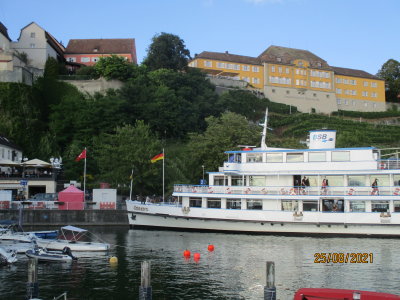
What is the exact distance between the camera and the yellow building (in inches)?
3789

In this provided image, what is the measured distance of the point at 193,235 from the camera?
38906mm

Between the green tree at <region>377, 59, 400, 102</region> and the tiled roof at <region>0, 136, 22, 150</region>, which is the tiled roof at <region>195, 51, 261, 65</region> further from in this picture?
the tiled roof at <region>0, 136, 22, 150</region>

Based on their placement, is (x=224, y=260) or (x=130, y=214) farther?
(x=130, y=214)

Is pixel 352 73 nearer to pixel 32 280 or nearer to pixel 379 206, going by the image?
pixel 379 206

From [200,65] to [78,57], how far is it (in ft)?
74.1

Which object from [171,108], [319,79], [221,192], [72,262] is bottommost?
[72,262]

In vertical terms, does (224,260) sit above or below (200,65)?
below

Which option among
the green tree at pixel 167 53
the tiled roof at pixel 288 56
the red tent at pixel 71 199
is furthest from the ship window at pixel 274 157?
the tiled roof at pixel 288 56

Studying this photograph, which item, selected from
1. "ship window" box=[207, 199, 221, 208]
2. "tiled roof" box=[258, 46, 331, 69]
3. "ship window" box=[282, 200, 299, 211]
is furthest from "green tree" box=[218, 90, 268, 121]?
"ship window" box=[282, 200, 299, 211]

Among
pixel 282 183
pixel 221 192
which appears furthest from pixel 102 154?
pixel 282 183

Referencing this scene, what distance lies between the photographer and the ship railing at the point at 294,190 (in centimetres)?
3797

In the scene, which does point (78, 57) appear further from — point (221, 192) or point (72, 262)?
point (72, 262)

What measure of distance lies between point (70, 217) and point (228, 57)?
2393 inches

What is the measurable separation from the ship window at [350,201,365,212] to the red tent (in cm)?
2371
